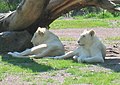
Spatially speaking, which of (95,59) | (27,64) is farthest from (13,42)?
(95,59)

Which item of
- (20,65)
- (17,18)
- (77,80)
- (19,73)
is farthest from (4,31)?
(77,80)

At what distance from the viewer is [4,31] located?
13609mm

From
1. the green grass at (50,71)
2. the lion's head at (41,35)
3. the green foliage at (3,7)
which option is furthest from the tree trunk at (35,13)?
the green foliage at (3,7)

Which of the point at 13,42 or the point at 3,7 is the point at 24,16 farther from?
the point at 3,7

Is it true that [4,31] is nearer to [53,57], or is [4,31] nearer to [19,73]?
[53,57]

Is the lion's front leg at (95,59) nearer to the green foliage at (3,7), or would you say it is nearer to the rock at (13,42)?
the rock at (13,42)

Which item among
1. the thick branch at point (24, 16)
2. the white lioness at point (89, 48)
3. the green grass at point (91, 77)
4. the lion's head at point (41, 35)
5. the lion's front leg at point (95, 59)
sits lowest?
the green grass at point (91, 77)

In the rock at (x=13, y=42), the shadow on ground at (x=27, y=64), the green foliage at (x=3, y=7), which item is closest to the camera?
the shadow on ground at (x=27, y=64)

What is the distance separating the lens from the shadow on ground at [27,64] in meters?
8.91

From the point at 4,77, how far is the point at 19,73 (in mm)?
518

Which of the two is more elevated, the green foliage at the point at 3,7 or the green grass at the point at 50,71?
the green foliage at the point at 3,7

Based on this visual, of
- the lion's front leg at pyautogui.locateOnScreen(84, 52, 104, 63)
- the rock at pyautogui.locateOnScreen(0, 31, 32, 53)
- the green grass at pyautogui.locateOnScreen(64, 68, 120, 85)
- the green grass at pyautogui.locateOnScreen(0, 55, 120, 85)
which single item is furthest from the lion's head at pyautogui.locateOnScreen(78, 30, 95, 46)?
the rock at pyautogui.locateOnScreen(0, 31, 32, 53)

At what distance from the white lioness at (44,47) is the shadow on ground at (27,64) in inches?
16.5

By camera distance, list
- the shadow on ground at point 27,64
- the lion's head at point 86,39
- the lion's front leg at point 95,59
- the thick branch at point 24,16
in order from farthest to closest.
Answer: the thick branch at point 24,16 → the lion's head at point 86,39 → the lion's front leg at point 95,59 → the shadow on ground at point 27,64
